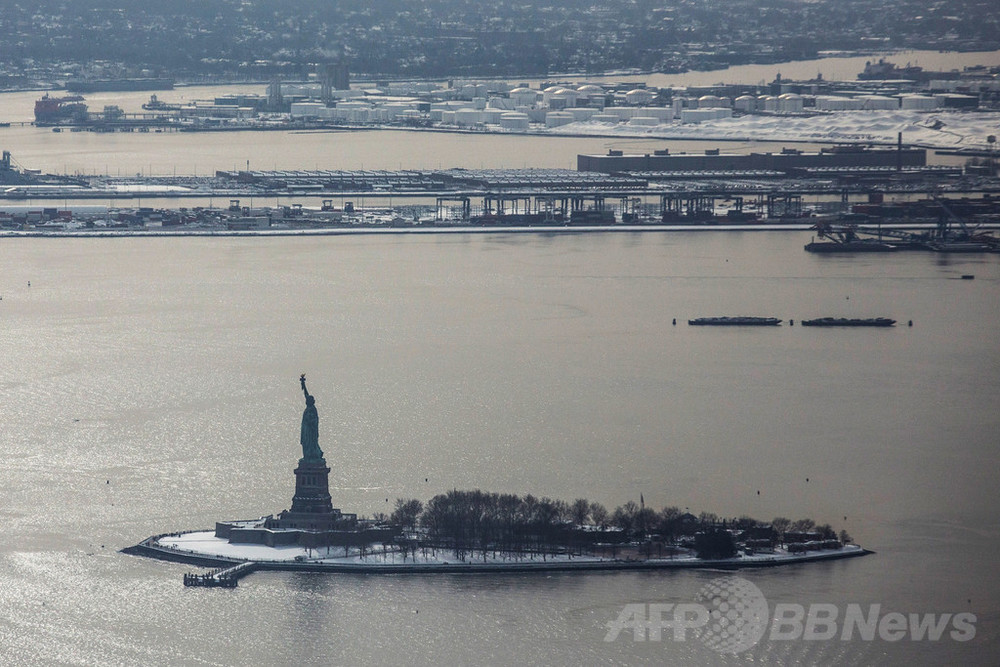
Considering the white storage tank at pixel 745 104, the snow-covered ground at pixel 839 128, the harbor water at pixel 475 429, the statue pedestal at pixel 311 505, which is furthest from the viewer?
the white storage tank at pixel 745 104

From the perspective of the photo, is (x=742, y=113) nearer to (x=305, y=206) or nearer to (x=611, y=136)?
(x=611, y=136)

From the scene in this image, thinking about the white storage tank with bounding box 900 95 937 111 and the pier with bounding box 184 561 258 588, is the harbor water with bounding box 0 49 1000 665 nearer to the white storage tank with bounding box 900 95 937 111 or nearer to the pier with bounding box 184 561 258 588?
the pier with bounding box 184 561 258 588

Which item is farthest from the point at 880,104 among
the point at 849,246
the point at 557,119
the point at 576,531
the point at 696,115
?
the point at 576,531

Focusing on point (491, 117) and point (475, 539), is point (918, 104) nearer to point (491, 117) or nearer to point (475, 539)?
point (491, 117)

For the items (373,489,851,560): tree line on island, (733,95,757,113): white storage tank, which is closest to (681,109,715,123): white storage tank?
(733,95,757,113): white storage tank

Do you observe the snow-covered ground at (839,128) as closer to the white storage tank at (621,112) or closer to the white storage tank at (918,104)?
the white storage tank at (918,104)

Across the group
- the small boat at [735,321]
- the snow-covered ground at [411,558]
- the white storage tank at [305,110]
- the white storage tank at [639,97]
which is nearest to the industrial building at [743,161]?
the white storage tank at [639,97]

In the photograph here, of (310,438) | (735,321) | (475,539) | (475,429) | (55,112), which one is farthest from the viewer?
(55,112)

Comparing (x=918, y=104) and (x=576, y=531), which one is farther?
(x=918, y=104)
